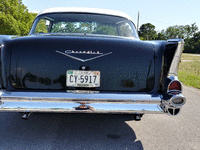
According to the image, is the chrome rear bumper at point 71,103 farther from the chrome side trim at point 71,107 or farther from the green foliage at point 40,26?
the green foliage at point 40,26

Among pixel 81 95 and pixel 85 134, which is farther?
pixel 85 134

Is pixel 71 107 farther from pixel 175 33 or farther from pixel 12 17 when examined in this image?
pixel 175 33

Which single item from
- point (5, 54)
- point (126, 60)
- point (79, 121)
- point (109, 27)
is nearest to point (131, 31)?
point (109, 27)

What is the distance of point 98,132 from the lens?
10.2ft

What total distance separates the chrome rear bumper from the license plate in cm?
13

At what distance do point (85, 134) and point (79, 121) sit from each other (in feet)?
1.80

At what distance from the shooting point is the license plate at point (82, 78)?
2.54 m

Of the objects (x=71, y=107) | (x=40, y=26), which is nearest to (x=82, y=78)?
(x=71, y=107)

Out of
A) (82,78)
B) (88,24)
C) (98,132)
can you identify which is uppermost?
(88,24)

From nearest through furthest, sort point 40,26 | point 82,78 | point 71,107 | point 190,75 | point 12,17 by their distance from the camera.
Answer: point 71,107
point 82,78
point 40,26
point 190,75
point 12,17

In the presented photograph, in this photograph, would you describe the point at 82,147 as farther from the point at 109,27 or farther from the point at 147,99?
the point at 109,27

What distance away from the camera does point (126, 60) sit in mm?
2656

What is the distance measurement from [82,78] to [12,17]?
2285 cm

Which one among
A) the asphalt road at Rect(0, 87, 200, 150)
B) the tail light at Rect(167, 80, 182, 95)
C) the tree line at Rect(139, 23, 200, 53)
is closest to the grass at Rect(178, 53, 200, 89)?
the asphalt road at Rect(0, 87, 200, 150)
